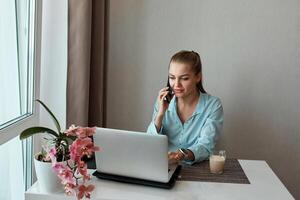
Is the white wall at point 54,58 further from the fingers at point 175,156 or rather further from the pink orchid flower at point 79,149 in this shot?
the pink orchid flower at point 79,149

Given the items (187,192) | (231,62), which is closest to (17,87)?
(187,192)

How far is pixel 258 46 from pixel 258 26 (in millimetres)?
134

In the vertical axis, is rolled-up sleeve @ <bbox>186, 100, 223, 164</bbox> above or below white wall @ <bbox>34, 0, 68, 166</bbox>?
below

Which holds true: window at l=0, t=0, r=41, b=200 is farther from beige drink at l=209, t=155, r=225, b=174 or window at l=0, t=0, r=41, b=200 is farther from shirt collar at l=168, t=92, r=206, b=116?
beige drink at l=209, t=155, r=225, b=174

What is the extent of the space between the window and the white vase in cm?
39

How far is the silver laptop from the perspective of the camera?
4.37 feet

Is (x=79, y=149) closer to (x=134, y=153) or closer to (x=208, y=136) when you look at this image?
(x=134, y=153)

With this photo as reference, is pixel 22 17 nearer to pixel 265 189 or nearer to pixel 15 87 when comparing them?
pixel 15 87

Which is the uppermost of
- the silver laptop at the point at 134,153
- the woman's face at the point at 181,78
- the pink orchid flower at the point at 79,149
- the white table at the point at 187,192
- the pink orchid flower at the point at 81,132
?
the woman's face at the point at 181,78

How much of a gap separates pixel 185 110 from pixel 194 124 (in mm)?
109

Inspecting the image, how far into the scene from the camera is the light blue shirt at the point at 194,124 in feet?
6.32

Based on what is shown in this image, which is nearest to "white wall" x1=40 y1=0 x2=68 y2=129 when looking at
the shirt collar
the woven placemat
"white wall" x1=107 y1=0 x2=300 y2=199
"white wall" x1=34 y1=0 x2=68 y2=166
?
"white wall" x1=34 y1=0 x2=68 y2=166

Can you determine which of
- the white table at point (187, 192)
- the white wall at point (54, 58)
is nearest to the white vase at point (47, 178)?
the white table at point (187, 192)

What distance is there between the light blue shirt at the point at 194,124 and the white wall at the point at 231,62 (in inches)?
19.8
